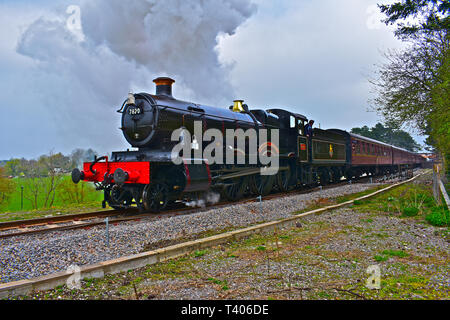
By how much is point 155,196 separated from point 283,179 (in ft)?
26.4

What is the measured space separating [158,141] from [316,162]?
10.6 meters

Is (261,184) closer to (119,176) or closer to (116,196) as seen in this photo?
(116,196)

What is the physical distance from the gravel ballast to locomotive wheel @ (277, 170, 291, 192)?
5795 mm

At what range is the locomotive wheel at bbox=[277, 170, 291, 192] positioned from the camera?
15.1m

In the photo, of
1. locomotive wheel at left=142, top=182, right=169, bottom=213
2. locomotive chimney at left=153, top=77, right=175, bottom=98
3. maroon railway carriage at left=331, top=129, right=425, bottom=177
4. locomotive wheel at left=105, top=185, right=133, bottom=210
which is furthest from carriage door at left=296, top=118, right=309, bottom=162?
locomotive wheel at left=105, top=185, right=133, bottom=210

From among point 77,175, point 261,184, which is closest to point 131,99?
point 77,175

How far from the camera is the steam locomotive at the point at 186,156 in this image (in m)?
9.33

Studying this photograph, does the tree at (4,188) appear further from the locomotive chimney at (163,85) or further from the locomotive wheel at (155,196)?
the locomotive wheel at (155,196)

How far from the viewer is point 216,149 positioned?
37.1 feet

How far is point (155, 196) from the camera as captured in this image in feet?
30.8

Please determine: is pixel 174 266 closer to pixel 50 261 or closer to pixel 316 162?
pixel 50 261

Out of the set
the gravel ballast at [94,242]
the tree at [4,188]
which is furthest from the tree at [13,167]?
the gravel ballast at [94,242]
